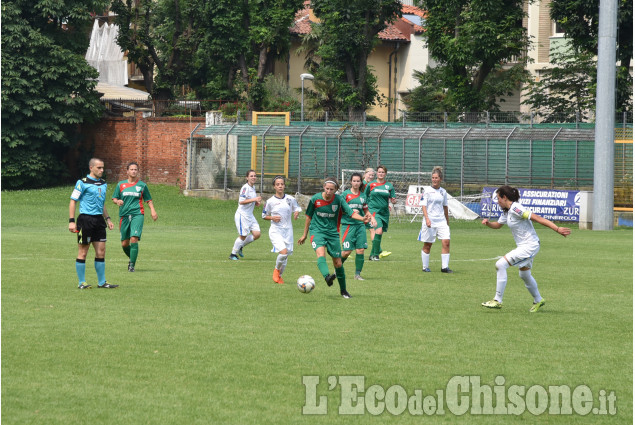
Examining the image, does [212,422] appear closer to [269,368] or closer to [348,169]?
[269,368]

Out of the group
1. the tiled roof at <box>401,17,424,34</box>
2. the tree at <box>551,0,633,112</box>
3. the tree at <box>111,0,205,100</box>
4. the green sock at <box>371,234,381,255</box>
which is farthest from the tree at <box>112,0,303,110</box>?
the green sock at <box>371,234,381,255</box>

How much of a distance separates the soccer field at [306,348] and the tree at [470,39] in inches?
1115

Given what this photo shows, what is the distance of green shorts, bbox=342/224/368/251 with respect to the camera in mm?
17406

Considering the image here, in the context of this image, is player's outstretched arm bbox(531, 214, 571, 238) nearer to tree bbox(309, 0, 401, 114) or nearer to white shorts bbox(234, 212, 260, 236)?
white shorts bbox(234, 212, 260, 236)

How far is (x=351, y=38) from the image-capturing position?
52.3 m

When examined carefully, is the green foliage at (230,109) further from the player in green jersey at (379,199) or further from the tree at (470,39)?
the player in green jersey at (379,199)

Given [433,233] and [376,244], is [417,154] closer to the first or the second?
[376,244]

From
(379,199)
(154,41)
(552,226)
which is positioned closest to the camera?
(552,226)

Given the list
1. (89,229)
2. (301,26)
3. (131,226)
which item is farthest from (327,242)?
(301,26)

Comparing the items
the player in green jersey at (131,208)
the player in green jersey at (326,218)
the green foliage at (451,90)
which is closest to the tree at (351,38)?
the green foliage at (451,90)

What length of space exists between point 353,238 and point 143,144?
1516 inches

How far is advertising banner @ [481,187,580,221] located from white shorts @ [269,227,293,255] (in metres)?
20.8

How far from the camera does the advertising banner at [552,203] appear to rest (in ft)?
122

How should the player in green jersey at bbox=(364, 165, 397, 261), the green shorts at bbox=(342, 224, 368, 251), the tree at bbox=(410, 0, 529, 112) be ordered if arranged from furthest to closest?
the tree at bbox=(410, 0, 529, 112) → the player in green jersey at bbox=(364, 165, 397, 261) → the green shorts at bbox=(342, 224, 368, 251)
